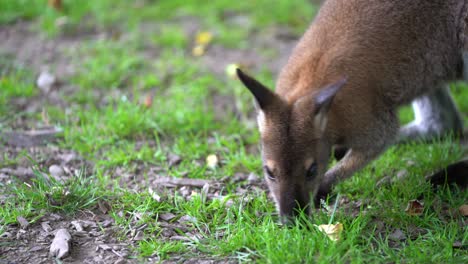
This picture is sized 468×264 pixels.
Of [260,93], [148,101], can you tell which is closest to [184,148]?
[148,101]

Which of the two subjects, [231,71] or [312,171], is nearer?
[312,171]

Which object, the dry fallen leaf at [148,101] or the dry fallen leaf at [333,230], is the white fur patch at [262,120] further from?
the dry fallen leaf at [148,101]

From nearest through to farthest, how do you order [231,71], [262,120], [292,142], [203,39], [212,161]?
[292,142]
[262,120]
[212,161]
[231,71]
[203,39]

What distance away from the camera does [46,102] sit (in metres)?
5.69

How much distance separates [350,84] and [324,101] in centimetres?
67

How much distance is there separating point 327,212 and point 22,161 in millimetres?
2308

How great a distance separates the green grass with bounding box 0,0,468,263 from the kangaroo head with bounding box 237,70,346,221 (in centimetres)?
19

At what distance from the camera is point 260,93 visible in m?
3.82

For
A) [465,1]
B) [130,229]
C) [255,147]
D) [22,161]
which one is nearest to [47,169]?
[22,161]

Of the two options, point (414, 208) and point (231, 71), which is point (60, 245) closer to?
point (414, 208)

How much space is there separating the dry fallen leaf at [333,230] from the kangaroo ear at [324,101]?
61 cm

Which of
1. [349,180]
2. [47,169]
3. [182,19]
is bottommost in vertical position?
[349,180]

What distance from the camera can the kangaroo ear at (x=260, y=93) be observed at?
147 inches

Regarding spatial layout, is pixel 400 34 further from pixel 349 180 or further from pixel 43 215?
pixel 43 215
